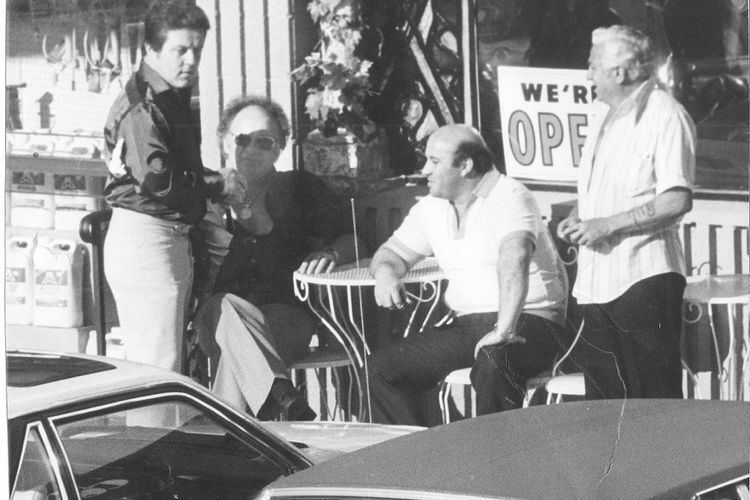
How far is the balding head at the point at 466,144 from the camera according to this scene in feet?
10.9

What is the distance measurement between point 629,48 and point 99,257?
1717 millimetres

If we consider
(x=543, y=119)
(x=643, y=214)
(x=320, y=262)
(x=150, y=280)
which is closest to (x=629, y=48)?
(x=543, y=119)

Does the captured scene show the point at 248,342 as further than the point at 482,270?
Yes

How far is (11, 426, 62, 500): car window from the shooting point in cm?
318

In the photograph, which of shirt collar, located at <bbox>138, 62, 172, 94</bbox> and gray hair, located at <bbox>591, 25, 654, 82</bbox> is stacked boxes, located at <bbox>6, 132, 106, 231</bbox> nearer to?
shirt collar, located at <bbox>138, 62, 172, 94</bbox>

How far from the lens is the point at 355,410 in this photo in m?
3.60

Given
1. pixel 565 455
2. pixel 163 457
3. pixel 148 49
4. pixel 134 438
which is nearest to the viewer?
pixel 565 455

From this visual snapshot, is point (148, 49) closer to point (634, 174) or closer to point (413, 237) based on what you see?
point (413, 237)

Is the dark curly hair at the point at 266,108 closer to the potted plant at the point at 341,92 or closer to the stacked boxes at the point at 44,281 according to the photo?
the potted plant at the point at 341,92

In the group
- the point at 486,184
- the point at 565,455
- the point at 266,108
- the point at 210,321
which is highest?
the point at 266,108

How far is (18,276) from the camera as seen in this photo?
3703 mm

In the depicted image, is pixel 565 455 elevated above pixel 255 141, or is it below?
below

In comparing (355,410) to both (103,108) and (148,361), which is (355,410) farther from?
(103,108)

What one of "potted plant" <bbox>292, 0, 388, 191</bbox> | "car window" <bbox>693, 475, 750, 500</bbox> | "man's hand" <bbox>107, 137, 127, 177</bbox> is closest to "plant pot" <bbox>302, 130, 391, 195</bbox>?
"potted plant" <bbox>292, 0, 388, 191</bbox>
